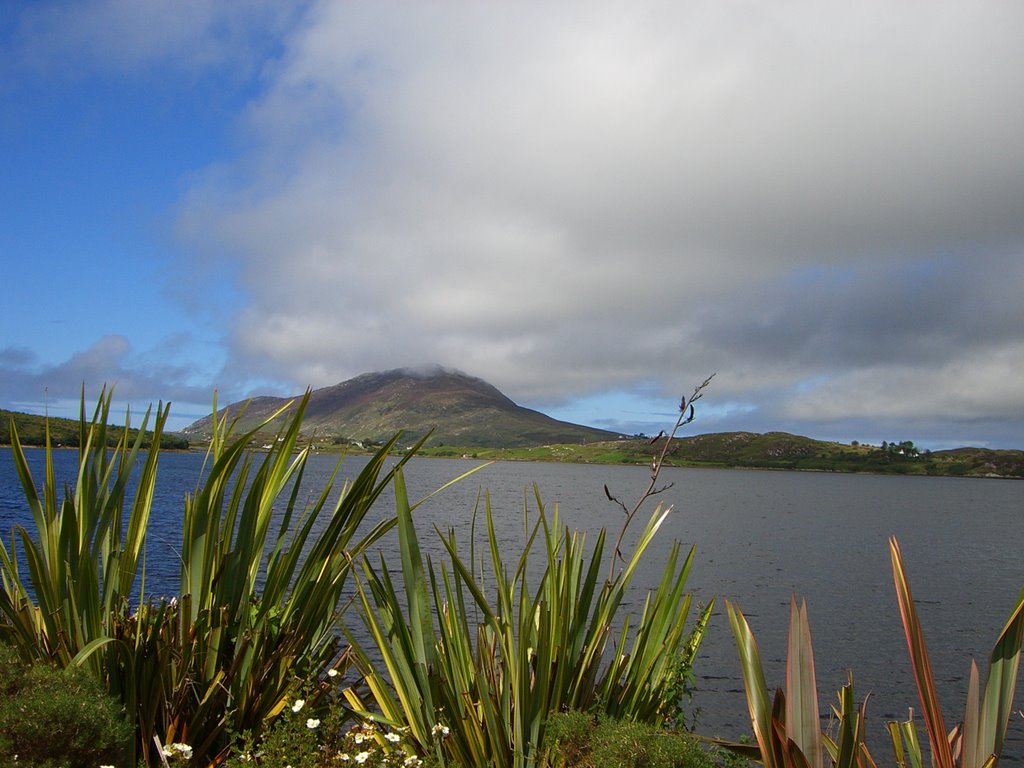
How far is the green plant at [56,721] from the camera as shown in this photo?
11.6ft

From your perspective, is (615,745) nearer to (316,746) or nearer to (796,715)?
(796,715)

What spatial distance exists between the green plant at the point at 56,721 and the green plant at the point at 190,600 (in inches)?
9.4

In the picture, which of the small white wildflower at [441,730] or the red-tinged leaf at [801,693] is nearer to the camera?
the red-tinged leaf at [801,693]

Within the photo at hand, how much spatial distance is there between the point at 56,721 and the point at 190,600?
725 mm

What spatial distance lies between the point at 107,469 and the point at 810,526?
72.9 m

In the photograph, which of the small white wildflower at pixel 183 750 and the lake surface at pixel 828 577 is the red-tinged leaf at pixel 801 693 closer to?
the lake surface at pixel 828 577

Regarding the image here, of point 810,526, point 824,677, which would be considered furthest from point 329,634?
point 810,526

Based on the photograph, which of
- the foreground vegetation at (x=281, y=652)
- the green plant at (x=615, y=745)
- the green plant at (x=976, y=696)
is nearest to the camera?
the green plant at (x=976, y=696)

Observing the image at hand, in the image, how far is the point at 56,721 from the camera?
354cm

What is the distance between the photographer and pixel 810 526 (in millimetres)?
70938

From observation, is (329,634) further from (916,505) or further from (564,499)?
(916,505)

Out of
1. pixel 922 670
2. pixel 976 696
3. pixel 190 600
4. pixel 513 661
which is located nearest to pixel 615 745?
pixel 513 661

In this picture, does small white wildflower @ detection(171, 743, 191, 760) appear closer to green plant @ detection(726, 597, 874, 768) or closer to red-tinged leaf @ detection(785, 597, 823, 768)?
green plant @ detection(726, 597, 874, 768)

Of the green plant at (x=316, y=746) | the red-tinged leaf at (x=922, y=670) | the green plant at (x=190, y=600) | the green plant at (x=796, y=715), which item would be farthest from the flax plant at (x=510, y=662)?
the red-tinged leaf at (x=922, y=670)
